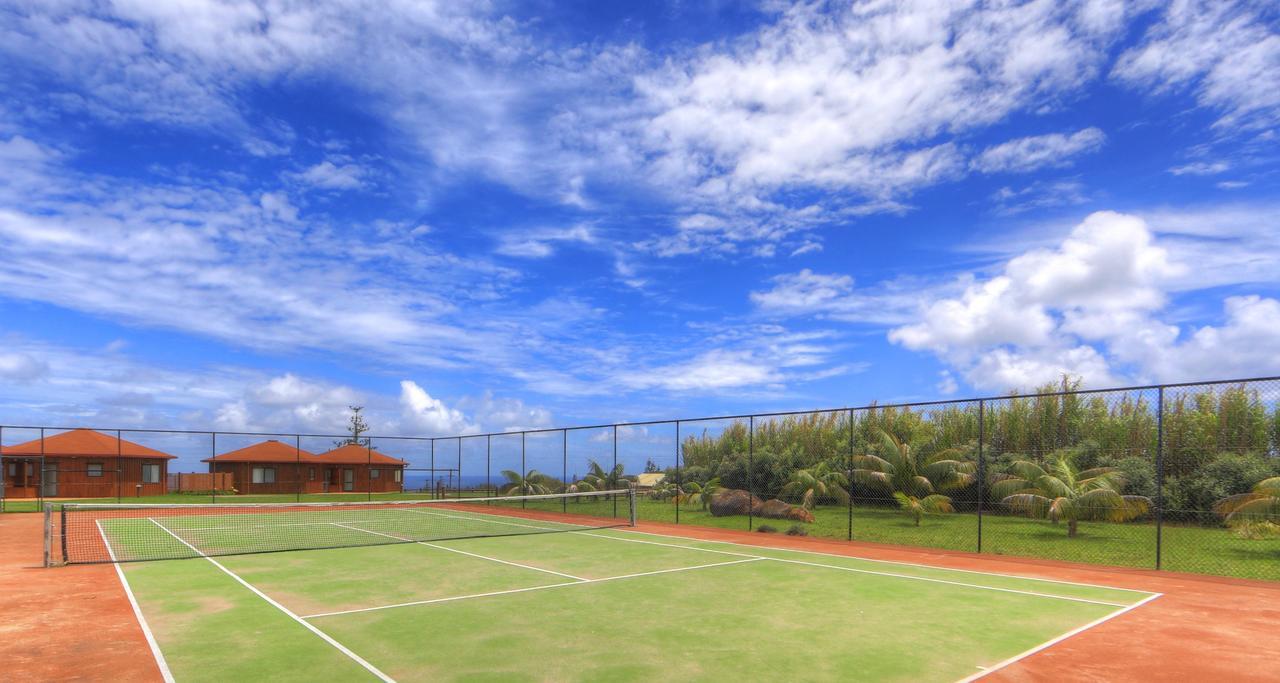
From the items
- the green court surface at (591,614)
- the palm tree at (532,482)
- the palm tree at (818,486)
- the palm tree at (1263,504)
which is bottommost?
the palm tree at (532,482)

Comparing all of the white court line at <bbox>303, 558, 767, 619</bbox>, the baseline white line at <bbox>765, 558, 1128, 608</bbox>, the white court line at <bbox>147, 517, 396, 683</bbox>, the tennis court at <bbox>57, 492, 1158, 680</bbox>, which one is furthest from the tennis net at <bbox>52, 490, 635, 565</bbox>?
the baseline white line at <bbox>765, 558, 1128, 608</bbox>

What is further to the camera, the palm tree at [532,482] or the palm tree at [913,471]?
the palm tree at [532,482]

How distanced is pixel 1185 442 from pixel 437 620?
18.4 meters

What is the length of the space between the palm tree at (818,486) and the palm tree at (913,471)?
48.6 inches

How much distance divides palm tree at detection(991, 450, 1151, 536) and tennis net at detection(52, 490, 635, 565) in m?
9.14

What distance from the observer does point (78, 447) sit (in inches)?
1396

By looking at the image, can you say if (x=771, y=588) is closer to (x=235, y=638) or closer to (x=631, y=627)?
(x=631, y=627)

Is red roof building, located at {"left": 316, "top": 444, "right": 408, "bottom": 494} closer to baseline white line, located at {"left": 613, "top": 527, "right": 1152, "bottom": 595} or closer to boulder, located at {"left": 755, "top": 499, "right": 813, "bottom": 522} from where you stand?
boulder, located at {"left": 755, "top": 499, "right": 813, "bottom": 522}

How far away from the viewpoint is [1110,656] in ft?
22.4

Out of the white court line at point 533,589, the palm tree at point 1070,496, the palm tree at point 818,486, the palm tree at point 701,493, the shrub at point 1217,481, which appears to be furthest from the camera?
the palm tree at point 701,493

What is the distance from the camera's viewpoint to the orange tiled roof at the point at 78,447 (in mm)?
34531

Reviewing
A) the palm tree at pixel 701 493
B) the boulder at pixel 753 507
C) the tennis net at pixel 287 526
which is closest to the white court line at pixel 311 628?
the tennis net at pixel 287 526

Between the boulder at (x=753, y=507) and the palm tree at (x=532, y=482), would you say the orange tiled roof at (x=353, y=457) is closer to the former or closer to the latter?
the palm tree at (x=532, y=482)

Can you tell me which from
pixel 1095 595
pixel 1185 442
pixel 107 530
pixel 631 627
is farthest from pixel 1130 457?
pixel 107 530
